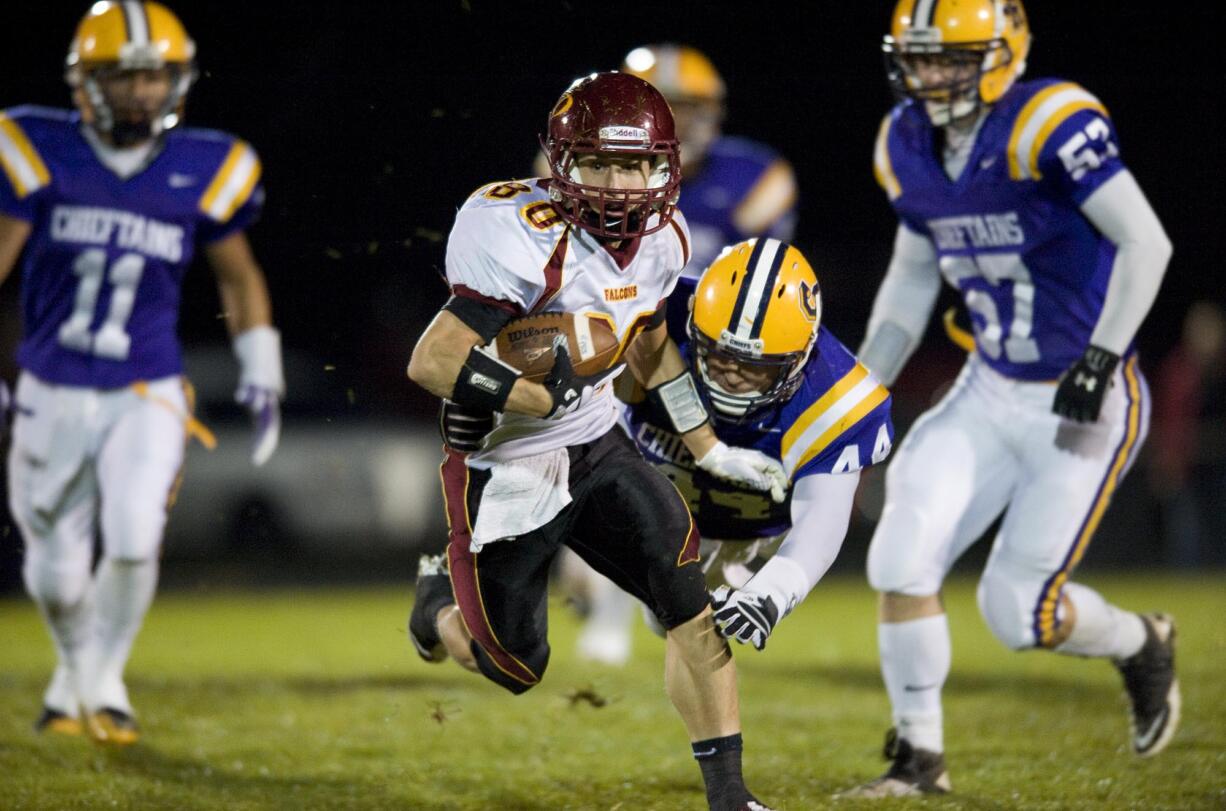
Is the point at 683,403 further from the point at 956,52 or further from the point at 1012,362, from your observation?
the point at 956,52

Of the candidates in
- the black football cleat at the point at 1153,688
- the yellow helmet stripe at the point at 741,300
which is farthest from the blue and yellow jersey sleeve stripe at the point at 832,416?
the black football cleat at the point at 1153,688

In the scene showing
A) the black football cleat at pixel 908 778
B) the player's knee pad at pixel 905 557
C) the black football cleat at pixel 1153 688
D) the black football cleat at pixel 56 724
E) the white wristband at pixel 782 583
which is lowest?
the black football cleat at pixel 56 724

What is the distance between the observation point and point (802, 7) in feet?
42.5

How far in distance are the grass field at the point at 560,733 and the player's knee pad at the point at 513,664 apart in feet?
1.07

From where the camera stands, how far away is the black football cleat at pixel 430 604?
12.7 feet

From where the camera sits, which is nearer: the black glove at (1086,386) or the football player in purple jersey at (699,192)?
the black glove at (1086,386)

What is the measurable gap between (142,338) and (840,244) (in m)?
10.4

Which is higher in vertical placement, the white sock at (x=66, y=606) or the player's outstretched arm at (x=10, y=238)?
Result: the player's outstretched arm at (x=10, y=238)

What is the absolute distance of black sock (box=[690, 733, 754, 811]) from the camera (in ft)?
10.6

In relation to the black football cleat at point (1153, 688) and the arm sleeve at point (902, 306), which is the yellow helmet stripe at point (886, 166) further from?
the black football cleat at point (1153, 688)

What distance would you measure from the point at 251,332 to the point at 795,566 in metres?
2.53

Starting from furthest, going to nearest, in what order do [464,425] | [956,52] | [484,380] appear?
[956,52] → [464,425] → [484,380]

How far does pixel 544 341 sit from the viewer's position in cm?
326

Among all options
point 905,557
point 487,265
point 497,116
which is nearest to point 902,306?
point 905,557
